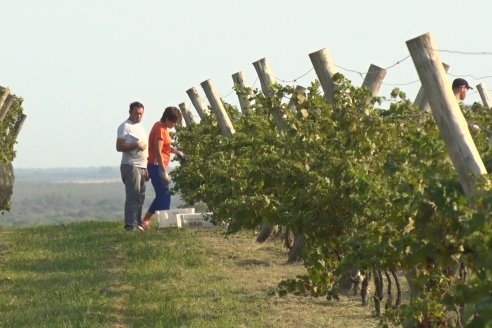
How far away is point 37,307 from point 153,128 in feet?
26.5

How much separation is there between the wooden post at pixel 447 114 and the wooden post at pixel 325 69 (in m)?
3.86

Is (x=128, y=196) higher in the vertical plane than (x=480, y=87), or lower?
lower

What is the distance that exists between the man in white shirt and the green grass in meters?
0.50

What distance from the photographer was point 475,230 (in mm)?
6012

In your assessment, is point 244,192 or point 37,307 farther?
point 244,192

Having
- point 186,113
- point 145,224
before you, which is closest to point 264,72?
point 145,224

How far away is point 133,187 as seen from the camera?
17938 millimetres

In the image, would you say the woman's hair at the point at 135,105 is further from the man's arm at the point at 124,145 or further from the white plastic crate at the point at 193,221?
the white plastic crate at the point at 193,221

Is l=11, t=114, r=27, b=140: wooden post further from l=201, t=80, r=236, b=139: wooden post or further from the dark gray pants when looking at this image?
the dark gray pants

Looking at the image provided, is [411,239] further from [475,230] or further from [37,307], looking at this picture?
[37,307]

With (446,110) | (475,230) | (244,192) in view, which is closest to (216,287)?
(244,192)

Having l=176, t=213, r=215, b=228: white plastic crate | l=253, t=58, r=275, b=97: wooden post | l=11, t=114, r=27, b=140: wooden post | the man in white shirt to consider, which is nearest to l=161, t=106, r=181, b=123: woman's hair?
the man in white shirt

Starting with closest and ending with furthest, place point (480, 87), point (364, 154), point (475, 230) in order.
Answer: point (475, 230) → point (364, 154) → point (480, 87)

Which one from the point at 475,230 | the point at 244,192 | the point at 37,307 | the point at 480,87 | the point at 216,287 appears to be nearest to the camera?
the point at 475,230
